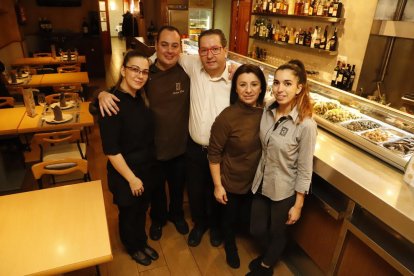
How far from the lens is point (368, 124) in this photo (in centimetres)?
216

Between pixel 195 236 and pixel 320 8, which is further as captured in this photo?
pixel 320 8

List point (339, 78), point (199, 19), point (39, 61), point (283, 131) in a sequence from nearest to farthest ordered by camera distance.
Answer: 1. point (283, 131)
2. point (339, 78)
3. point (39, 61)
4. point (199, 19)

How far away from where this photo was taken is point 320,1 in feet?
14.4

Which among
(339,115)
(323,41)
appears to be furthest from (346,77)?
(339,115)

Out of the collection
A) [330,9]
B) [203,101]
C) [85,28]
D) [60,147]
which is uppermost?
[330,9]

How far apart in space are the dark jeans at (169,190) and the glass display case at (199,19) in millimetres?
7185

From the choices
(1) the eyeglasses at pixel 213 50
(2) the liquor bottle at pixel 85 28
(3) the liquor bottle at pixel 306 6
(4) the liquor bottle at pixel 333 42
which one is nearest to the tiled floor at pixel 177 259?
(1) the eyeglasses at pixel 213 50

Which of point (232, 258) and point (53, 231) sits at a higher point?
point (53, 231)

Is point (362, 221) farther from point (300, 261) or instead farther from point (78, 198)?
point (78, 198)

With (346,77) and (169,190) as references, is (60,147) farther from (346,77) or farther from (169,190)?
(346,77)

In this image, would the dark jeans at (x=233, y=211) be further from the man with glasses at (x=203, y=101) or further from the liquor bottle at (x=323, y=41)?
the liquor bottle at (x=323, y=41)

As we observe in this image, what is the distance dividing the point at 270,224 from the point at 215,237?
745 millimetres

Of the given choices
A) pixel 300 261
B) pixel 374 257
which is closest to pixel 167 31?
pixel 374 257

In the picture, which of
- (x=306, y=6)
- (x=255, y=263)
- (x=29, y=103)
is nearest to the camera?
(x=255, y=263)
